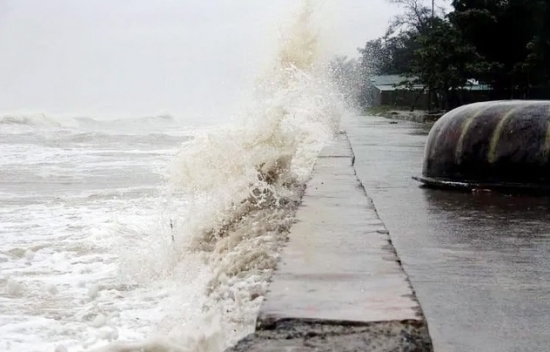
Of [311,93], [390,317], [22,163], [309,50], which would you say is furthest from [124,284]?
[309,50]

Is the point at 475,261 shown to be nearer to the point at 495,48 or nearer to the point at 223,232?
the point at 223,232

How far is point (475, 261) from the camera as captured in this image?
3205 mm

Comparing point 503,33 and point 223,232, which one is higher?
point 503,33

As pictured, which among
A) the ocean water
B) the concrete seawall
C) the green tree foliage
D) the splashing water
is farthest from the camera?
the green tree foliage

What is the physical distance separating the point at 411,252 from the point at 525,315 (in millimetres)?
1015

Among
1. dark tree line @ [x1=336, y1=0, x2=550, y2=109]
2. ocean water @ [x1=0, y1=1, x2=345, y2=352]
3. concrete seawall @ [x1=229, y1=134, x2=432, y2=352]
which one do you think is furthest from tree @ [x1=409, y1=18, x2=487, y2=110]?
concrete seawall @ [x1=229, y1=134, x2=432, y2=352]

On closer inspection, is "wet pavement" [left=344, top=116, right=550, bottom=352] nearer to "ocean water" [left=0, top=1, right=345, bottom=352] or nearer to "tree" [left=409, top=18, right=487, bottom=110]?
"ocean water" [left=0, top=1, right=345, bottom=352]

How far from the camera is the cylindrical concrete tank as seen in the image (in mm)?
5164

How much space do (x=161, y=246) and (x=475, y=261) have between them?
8.29 ft

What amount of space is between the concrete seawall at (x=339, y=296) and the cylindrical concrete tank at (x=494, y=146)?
73.9 inches

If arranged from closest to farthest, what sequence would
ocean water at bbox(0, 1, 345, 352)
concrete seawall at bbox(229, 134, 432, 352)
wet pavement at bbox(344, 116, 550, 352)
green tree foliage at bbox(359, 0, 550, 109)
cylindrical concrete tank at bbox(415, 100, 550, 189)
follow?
1. concrete seawall at bbox(229, 134, 432, 352)
2. wet pavement at bbox(344, 116, 550, 352)
3. ocean water at bbox(0, 1, 345, 352)
4. cylindrical concrete tank at bbox(415, 100, 550, 189)
5. green tree foliage at bbox(359, 0, 550, 109)

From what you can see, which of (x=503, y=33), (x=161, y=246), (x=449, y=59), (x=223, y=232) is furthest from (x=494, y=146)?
(x=449, y=59)

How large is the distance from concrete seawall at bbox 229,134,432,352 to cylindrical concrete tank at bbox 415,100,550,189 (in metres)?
1.88

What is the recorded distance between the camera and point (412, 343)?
1821 mm
